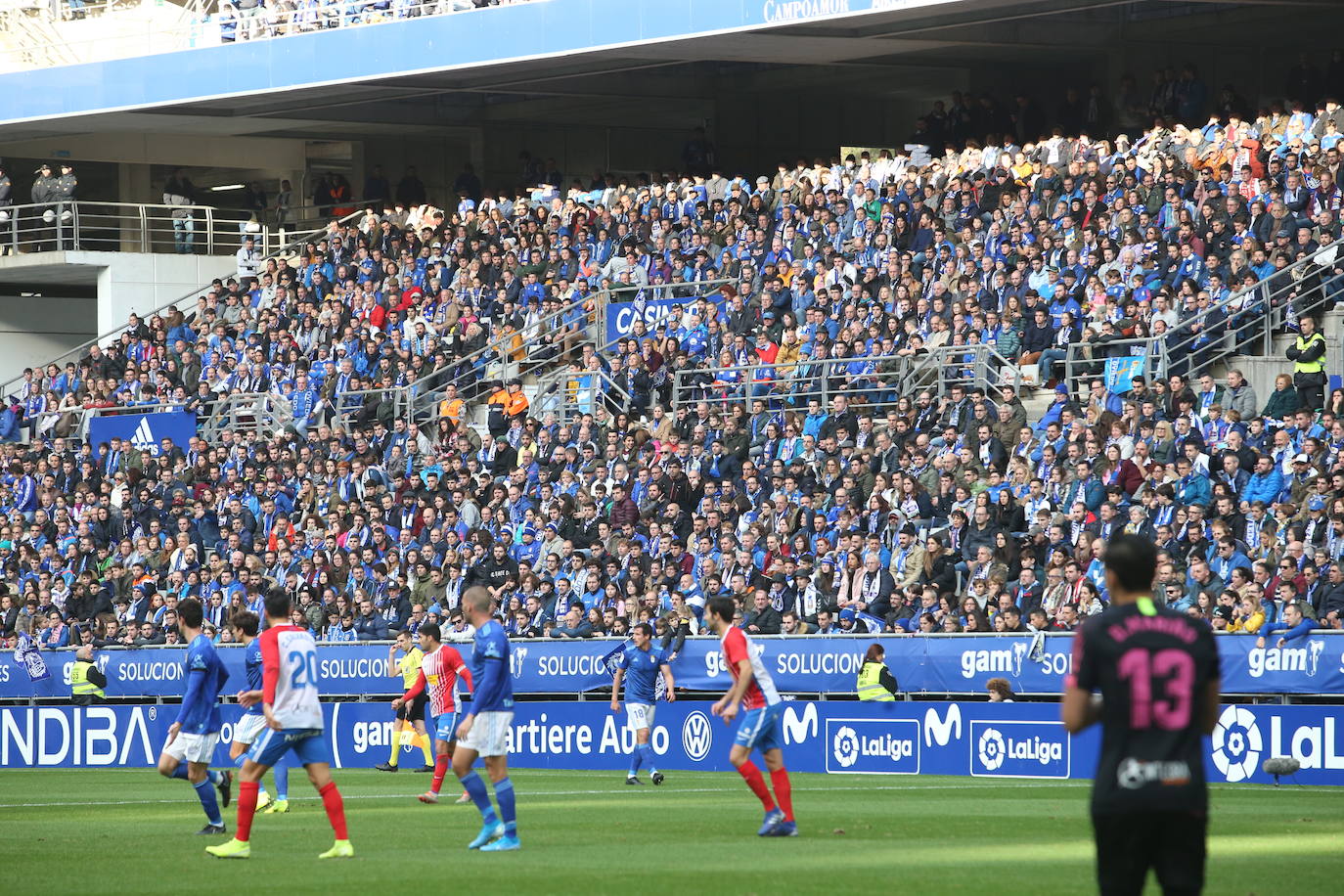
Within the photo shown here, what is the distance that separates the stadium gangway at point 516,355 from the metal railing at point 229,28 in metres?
6.47

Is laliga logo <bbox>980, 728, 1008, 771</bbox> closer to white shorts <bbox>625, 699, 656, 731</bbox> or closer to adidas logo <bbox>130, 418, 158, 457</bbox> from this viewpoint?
white shorts <bbox>625, 699, 656, 731</bbox>

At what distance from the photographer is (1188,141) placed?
31172 mm

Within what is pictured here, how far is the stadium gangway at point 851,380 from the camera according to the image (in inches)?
1141

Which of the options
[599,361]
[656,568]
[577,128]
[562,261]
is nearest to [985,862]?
[656,568]

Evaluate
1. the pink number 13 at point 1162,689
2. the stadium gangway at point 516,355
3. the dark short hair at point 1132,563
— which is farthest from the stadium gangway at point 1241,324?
the pink number 13 at point 1162,689

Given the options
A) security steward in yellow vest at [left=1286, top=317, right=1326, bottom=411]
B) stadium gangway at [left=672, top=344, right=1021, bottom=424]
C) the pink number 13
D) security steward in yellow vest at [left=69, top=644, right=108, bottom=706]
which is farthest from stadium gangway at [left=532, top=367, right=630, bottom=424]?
the pink number 13

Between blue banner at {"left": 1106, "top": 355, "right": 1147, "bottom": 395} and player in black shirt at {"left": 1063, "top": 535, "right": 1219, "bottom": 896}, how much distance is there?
19355mm

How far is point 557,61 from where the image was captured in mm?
40344

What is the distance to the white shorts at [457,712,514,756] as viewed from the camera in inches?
568

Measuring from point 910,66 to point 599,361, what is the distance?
1094 centimetres

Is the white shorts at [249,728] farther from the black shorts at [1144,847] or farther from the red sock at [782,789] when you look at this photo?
Answer: the black shorts at [1144,847]

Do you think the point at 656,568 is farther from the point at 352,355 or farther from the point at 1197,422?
the point at 352,355

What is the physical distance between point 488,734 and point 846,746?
1087 centimetres

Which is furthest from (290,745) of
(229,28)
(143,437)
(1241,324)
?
(229,28)
